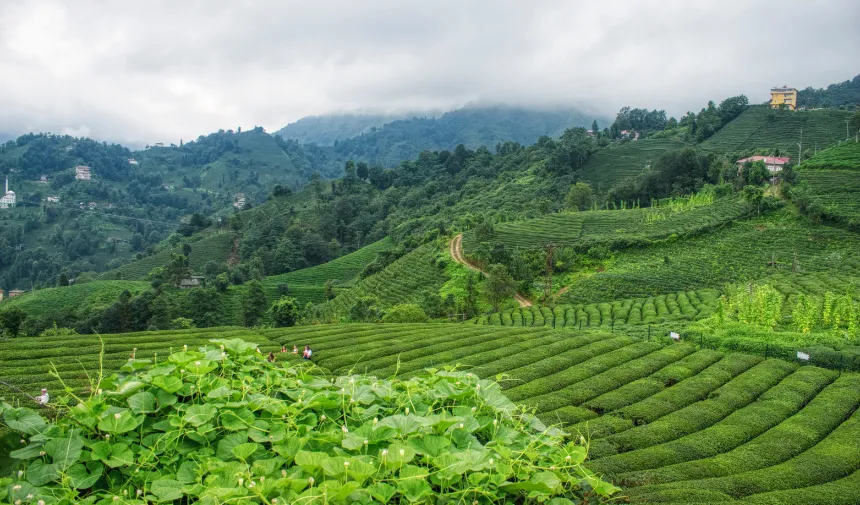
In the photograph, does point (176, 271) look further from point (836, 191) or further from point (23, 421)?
point (836, 191)

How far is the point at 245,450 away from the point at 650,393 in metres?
12.4

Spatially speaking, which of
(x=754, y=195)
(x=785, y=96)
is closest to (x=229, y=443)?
(x=754, y=195)

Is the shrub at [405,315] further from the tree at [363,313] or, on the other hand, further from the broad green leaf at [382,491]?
the broad green leaf at [382,491]

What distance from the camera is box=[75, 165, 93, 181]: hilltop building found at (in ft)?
345

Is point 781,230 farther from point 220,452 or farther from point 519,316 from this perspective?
point 220,452

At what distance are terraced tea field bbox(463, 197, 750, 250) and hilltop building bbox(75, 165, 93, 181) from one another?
91077mm

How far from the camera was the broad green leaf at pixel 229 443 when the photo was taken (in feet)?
9.14

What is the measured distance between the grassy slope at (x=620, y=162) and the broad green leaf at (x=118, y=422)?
2490 inches

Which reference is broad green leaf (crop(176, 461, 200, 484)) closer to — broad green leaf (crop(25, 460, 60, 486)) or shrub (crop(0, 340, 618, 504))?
shrub (crop(0, 340, 618, 504))

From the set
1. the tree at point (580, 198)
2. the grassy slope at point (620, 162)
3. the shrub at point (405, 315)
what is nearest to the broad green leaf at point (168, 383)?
the shrub at point (405, 315)

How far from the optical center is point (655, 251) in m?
39.6

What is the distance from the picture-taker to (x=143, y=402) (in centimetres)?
294

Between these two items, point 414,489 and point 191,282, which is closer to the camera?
point 414,489

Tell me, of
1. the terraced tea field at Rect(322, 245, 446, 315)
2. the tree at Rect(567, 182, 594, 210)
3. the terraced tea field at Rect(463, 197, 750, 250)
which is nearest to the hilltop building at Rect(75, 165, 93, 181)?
the terraced tea field at Rect(322, 245, 446, 315)
